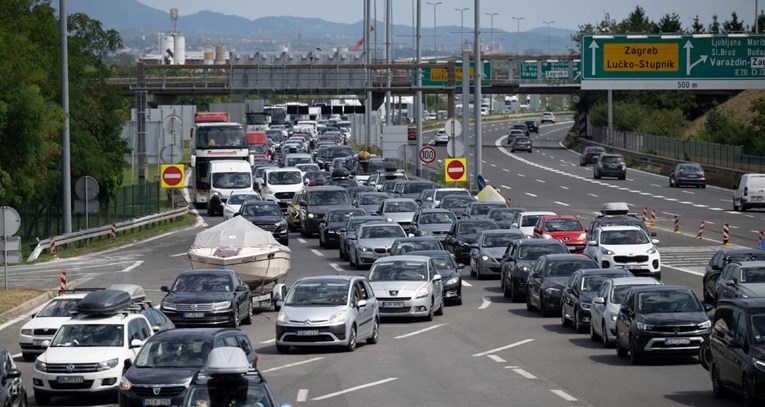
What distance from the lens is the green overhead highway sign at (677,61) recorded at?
2953 inches

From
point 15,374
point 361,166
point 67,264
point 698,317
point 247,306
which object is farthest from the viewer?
point 361,166

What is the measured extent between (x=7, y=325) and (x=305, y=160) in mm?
56163

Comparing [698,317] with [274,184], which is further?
[274,184]

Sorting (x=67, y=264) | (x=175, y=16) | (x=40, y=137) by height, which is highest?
(x=175, y=16)

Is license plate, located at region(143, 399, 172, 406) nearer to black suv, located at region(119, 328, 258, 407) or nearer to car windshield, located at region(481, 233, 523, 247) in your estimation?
black suv, located at region(119, 328, 258, 407)

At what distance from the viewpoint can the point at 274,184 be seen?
6794 centimetres

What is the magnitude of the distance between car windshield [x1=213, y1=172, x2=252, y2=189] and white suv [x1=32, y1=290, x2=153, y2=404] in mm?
47254

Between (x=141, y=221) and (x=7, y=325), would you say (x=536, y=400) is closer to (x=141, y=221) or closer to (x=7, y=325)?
(x=7, y=325)

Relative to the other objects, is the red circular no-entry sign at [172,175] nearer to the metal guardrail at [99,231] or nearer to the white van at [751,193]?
the metal guardrail at [99,231]

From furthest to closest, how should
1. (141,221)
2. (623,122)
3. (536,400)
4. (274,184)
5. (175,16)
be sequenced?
(175,16), (623,122), (274,184), (141,221), (536,400)

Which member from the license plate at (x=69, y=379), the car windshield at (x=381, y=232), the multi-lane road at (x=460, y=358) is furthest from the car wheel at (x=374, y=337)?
the car windshield at (x=381, y=232)

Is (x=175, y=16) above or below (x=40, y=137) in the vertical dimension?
above

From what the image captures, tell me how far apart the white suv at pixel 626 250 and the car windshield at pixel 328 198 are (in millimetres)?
17534

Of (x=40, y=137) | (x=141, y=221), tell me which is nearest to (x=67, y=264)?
(x=40, y=137)
